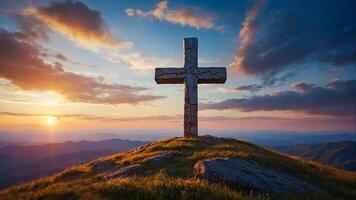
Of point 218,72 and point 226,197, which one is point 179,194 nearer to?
point 226,197

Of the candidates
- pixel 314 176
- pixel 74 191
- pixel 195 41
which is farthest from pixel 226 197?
pixel 195 41

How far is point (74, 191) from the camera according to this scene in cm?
826

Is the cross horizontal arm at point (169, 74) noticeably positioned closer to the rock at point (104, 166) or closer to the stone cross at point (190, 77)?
the stone cross at point (190, 77)

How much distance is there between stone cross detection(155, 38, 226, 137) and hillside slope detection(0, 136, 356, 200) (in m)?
2.21

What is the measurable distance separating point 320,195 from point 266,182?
197cm

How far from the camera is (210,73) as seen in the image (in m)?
23.3

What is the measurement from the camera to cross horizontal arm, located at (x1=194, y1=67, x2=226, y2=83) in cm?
2327

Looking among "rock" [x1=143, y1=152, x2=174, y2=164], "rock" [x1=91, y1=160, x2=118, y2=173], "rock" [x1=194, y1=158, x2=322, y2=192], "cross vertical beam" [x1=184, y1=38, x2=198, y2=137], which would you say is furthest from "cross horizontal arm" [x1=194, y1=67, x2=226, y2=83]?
"rock" [x1=194, y1=158, x2=322, y2=192]

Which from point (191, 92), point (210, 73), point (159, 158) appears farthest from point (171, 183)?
point (210, 73)

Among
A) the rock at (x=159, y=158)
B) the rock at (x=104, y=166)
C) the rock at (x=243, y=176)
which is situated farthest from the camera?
the rock at (x=104, y=166)

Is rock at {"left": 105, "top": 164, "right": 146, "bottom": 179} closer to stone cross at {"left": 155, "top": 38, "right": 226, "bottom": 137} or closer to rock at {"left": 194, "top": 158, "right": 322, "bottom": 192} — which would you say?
rock at {"left": 194, "top": 158, "right": 322, "bottom": 192}

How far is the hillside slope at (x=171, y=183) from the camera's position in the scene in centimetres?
708

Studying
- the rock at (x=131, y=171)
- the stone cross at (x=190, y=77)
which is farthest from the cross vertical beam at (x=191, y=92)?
the rock at (x=131, y=171)

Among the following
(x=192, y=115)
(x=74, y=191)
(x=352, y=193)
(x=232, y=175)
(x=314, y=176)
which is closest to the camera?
(x=74, y=191)
